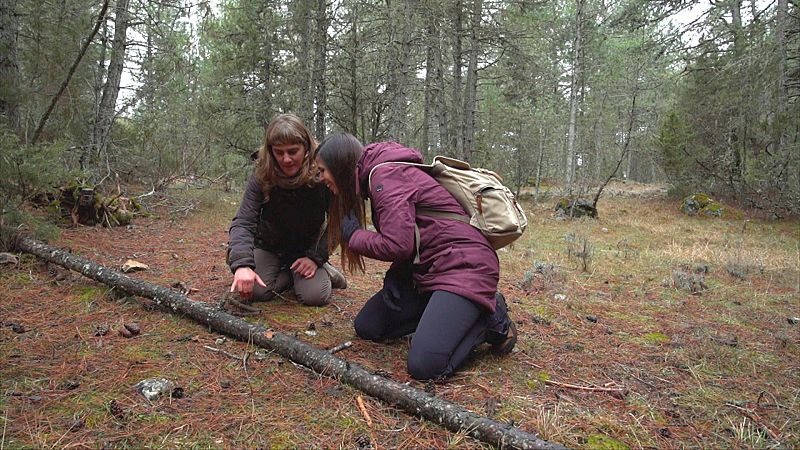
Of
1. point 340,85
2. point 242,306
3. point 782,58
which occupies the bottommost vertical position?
point 242,306

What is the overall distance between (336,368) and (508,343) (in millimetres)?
1081

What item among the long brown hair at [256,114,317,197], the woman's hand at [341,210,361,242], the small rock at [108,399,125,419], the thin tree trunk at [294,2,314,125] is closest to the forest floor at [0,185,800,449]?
the small rock at [108,399,125,419]

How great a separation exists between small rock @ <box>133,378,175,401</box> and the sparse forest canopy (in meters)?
3.56

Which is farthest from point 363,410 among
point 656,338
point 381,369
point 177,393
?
point 656,338

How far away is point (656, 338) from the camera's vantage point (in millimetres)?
3350

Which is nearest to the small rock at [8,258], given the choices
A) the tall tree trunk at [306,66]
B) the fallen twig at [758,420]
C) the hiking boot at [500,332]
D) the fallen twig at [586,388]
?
the hiking boot at [500,332]

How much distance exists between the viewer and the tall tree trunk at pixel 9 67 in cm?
516

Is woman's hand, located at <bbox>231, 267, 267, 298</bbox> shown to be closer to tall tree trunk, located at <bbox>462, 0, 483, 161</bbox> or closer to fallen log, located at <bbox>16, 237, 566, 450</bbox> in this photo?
fallen log, located at <bbox>16, 237, 566, 450</bbox>

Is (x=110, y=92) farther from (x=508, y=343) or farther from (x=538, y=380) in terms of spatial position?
(x=538, y=380)

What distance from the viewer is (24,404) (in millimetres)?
2008

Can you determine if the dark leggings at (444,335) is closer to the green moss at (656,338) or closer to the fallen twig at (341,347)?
the fallen twig at (341,347)

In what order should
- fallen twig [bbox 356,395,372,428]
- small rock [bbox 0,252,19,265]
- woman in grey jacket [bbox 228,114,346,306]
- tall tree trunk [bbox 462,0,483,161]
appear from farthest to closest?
tall tree trunk [bbox 462,0,483,161], small rock [bbox 0,252,19,265], woman in grey jacket [bbox 228,114,346,306], fallen twig [bbox 356,395,372,428]

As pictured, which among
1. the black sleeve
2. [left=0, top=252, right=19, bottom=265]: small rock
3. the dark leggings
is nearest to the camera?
the dark leggings

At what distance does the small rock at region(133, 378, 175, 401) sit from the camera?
2143 mm
